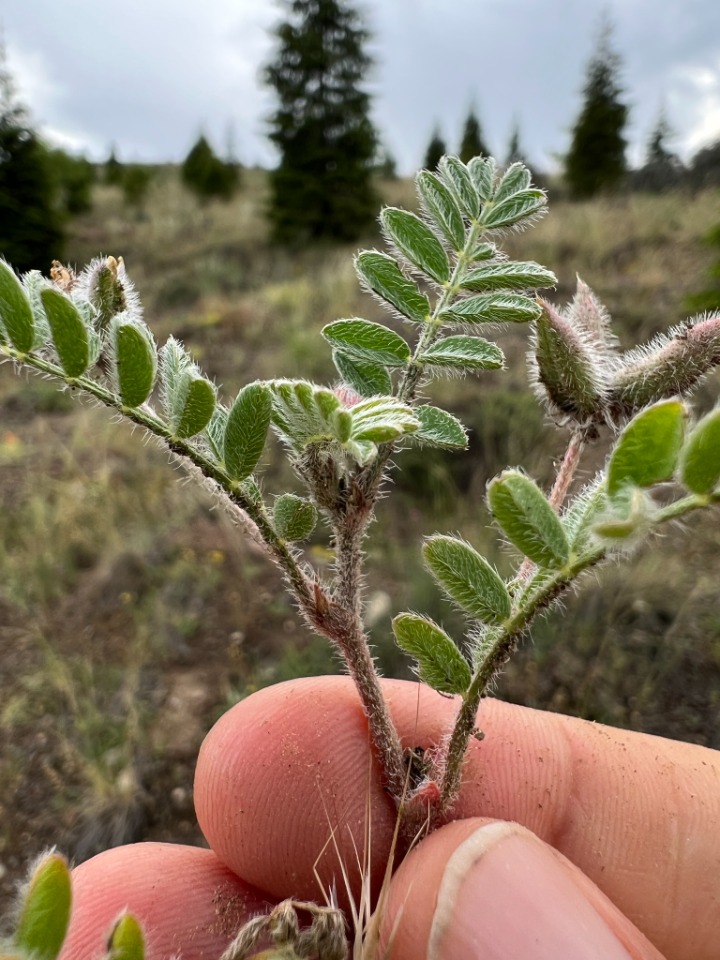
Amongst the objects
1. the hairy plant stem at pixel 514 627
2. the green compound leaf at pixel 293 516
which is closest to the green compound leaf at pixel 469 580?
the hairy plant stem at pixel 514 627

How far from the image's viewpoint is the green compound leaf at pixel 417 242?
4.76 feet

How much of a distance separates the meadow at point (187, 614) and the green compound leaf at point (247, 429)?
1193 millimetres

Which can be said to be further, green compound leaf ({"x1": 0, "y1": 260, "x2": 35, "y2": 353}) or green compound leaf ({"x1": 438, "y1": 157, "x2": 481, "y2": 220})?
green compound leaf ({"x1": 438, "y1": 157, "x2": 481, "y2": 220})

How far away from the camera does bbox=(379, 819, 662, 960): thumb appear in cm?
138

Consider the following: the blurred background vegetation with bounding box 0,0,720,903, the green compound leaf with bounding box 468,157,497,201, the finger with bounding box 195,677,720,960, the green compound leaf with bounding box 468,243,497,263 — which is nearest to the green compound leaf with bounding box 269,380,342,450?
the green compound leaf with bounding box 468,243,497,263

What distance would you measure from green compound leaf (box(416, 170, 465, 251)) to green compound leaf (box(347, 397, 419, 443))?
0.52 metres

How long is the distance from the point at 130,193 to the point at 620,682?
28.1 m

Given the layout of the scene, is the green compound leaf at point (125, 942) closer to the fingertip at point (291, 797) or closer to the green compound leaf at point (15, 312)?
the green compound leaf at point (15, 312)

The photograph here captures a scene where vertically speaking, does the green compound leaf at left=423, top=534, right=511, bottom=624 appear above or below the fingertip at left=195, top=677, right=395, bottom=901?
above

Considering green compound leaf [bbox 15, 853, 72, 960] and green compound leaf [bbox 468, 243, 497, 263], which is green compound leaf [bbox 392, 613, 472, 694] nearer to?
green compound leaf [bbox 15, 853, 72, 960]

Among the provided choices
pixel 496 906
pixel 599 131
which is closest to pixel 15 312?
pixel 496 906

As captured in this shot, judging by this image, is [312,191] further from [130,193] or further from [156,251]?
[130,193]

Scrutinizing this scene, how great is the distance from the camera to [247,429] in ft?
3.76

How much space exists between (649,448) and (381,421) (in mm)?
380
